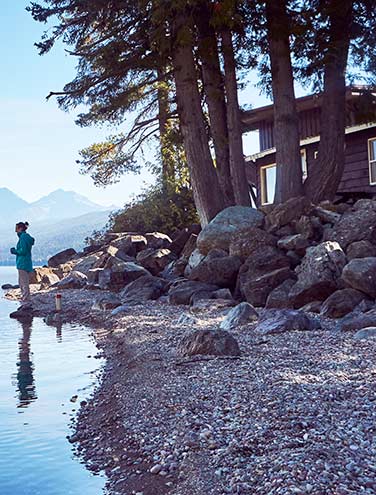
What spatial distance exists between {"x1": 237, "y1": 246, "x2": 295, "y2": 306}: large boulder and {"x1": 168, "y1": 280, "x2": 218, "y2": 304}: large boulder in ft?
2.26

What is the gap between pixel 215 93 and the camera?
53.4 feet

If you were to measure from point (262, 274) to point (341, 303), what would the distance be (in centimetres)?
250

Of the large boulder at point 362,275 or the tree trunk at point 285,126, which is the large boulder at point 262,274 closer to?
the large boulder at point 362,275

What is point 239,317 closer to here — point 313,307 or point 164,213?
point 313,307

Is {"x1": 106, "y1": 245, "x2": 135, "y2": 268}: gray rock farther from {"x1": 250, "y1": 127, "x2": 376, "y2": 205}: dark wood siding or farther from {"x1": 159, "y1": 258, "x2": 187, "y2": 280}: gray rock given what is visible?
{"x1": 250, "y1": 127, "x2": 376, "y2": 205}: dark wood siding

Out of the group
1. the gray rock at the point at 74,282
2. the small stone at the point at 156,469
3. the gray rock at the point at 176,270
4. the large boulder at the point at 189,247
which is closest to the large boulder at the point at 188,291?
the gray rock at the point at 176,270

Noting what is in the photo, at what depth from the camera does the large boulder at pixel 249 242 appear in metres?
12.6

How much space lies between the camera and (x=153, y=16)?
13.6 metres

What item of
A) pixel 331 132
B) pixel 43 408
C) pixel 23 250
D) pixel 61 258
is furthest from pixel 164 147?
pixel 43 408

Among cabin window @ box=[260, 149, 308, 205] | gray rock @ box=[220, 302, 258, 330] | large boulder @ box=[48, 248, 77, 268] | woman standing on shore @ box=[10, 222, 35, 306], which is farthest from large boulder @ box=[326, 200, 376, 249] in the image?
large boulder @ box=[48, 248, 77, 268]

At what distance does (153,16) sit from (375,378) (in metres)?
10.7

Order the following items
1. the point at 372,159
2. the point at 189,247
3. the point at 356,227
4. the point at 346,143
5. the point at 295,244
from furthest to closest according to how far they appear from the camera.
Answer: the point at 346,143 < the point at 372,159 < the point at 189,247 < the point at 295,244 < the point at 356,227

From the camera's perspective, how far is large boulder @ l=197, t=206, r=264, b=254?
1380 centimetres

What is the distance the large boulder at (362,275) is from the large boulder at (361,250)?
29.8 inches
